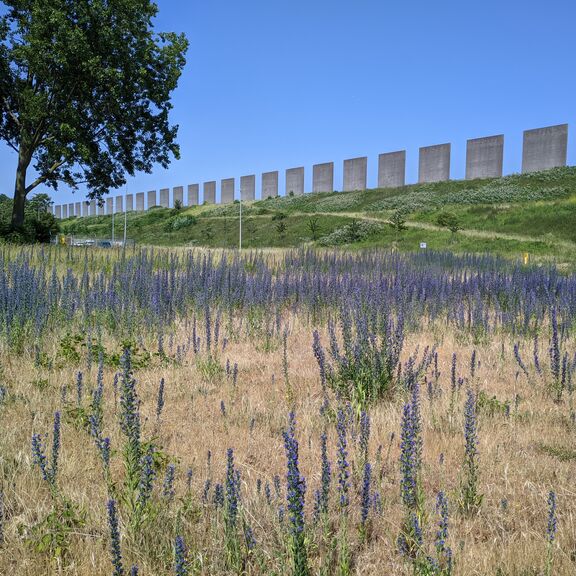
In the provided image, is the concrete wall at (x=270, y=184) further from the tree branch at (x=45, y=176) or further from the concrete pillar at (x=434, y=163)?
the tree branch at (x=45, y=176)

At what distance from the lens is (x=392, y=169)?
54.7m

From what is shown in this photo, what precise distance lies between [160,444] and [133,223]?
63.8 metres

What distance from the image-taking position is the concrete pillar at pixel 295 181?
6366 centimetres

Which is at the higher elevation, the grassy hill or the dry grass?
the grassy hill

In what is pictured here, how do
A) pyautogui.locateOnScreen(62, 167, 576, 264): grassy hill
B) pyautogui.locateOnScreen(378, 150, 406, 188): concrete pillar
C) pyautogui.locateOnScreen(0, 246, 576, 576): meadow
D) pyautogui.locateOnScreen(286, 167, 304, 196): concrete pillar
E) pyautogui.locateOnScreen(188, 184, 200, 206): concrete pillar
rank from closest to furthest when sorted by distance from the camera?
pyautogui.locateOnScreen(0, 246, 576, 576): meadow < pyautogui.locateOnScreen(62, 167, 576, 264): grassy hill < pyautogui.locateOnScreen(378, 150, 406, 188): concrete pillar < pyautogui.locateOnScreen(286, 167, 304, 196): concrete pillar < pyautogui.locateOnScreen(188, 184, 200, 206): concrete pillar

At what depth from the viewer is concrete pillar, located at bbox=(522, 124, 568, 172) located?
4416 centimetres

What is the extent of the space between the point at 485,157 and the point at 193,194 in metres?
39.6

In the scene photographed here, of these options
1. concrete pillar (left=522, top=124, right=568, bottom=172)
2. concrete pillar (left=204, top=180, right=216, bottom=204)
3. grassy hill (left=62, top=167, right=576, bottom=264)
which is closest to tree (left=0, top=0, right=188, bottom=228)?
grassy hill (left=62, top=167, right=576, bottom=264)

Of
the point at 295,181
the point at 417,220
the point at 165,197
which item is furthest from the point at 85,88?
the point at 165,197

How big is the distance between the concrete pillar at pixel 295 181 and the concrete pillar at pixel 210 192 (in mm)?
11274

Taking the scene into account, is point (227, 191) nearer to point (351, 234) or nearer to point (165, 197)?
point (165, 197)

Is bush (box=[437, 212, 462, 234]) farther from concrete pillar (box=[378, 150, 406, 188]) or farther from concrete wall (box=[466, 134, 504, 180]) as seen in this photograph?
concrete pillar (box=[378, 150, 406, 188])

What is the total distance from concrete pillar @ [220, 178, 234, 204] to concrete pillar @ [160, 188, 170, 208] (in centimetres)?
1178

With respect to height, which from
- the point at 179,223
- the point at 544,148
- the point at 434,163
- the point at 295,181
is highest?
the point at 544,148
